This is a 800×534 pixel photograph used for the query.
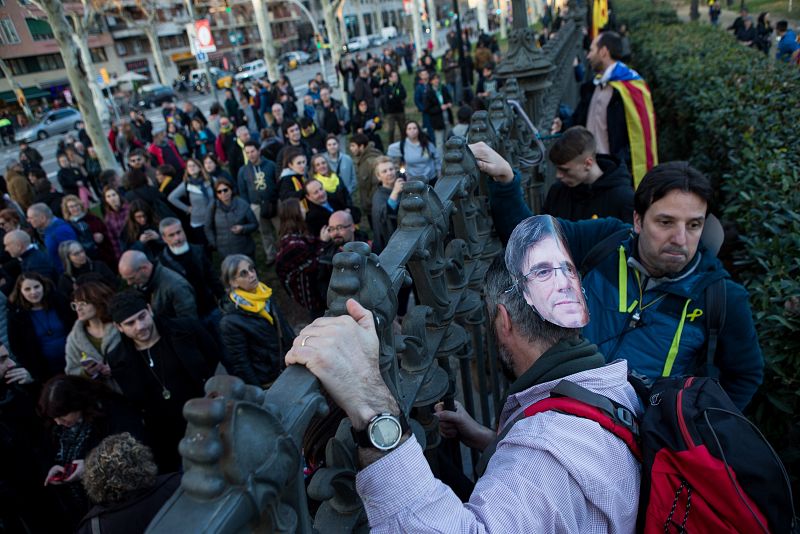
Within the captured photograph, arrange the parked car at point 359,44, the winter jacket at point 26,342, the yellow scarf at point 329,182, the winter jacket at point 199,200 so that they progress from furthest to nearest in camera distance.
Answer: the parked car at point 359,44, the winter jacket at point 199,200, the yellow scarf at point 329,182, the winter jacket at point 26,342

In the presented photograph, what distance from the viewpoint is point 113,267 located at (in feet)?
23.6

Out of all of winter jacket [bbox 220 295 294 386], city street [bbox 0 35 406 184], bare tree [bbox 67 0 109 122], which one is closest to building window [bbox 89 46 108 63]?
city street [bbox 0 35 406 184]

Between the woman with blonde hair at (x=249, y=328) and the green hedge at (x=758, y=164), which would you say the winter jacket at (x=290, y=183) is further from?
the green hedge at (x=758, y=164)

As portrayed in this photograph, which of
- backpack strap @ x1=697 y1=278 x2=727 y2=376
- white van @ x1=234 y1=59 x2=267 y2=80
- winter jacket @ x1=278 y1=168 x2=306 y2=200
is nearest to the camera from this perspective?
backpack strap @ x1=697 y1=278 x2=727 y2=376

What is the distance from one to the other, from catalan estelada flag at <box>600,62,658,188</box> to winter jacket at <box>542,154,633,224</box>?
182 cm

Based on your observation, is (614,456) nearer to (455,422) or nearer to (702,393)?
(702,393)

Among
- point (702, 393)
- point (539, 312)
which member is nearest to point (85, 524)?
point (539, 312)

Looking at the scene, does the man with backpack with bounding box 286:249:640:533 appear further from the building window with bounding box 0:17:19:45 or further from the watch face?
the building window with bounding box 0:17:19:45

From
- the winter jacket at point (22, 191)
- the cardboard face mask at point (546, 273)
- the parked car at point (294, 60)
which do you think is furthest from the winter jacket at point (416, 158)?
the parked car at point (294, 60)

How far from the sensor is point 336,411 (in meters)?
1.44

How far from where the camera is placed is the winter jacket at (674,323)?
2043 millimetres

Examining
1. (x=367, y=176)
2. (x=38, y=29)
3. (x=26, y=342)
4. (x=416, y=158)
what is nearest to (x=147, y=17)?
(x=38, y=29)

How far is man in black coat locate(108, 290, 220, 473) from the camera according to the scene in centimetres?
373

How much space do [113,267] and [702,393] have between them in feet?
24.1
